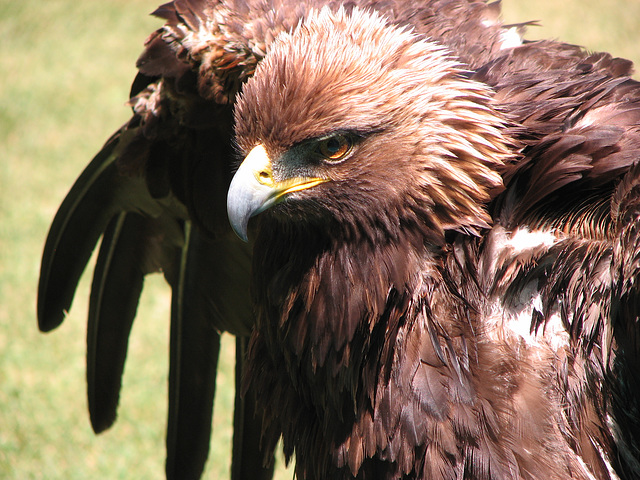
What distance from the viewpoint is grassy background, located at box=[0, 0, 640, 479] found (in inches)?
209

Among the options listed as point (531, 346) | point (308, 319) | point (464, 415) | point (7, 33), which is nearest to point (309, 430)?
point (308, 319)

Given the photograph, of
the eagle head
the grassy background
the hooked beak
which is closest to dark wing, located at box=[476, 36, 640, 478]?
the eagle head

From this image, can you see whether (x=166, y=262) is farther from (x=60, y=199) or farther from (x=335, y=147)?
(x=60, y=199)

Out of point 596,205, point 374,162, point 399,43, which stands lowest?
point 596,205

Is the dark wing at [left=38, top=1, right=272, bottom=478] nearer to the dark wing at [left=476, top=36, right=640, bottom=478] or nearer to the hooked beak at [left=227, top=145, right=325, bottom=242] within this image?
the hooked beak at [left=227, top=145, right=325, bottom=242]

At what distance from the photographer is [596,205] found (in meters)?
2.27

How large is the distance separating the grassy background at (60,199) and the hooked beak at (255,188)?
3349mm

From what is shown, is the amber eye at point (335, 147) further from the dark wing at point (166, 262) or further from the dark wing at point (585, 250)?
the dark wing at point (166, 262)

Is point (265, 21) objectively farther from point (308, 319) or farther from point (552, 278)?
point (552, 278)

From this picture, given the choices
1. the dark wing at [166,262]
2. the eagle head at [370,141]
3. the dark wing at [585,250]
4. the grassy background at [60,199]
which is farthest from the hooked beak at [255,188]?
the grassy background at [60,199]

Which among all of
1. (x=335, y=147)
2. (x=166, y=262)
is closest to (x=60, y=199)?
(x=166, y=262)

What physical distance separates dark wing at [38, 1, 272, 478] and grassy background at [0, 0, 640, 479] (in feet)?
4.72

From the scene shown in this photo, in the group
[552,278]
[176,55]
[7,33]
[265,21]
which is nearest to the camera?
[552,278]

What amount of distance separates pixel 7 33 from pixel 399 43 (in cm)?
1129
